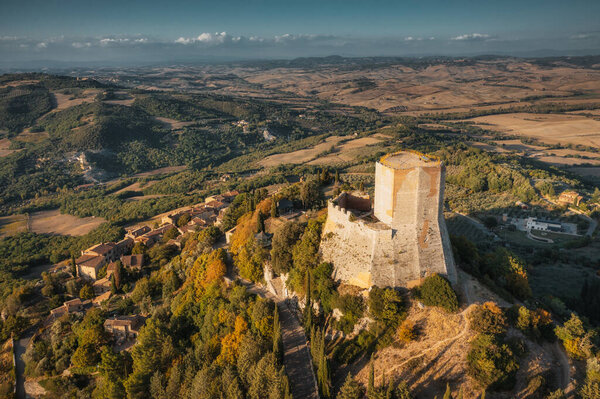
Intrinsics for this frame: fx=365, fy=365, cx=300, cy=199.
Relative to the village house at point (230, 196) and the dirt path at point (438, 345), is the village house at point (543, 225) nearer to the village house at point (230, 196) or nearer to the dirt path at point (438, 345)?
the dirt path at point (438, 345)

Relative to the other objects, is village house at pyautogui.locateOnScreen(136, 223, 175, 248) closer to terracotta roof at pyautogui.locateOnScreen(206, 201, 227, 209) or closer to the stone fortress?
terracotta roof at pyautogui.locateOnScreen(206, 201, 227, 209)

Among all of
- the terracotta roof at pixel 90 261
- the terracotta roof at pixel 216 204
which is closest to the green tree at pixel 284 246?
the terracotta roof at pixel 90 261

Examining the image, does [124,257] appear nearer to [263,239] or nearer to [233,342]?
[263,239]

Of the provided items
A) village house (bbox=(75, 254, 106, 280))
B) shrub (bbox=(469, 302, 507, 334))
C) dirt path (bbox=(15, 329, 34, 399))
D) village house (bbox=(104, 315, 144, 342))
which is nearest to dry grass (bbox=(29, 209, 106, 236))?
village house (bbox=(75, 254, 106, 280))

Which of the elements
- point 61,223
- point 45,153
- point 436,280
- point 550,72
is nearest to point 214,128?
point 45,153

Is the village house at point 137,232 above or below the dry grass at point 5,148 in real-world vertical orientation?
below

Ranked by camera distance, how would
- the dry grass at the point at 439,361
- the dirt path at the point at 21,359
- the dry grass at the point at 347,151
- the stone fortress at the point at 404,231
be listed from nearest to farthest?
the dry grass at the point at 439,361 → the stone fortress at the point at 404,231 → the dirt path at the point at 21,359 → the dry grass at the point at 347,151
